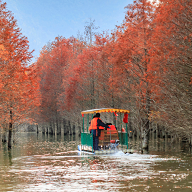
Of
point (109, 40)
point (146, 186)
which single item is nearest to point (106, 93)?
point (109, 40)

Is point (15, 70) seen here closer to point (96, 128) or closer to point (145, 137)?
point (96, 128)

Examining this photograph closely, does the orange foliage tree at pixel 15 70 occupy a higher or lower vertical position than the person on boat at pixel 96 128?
higher

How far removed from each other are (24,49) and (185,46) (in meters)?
17.9

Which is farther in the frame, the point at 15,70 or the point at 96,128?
the point at 15,70

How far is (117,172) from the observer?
14.2 metres

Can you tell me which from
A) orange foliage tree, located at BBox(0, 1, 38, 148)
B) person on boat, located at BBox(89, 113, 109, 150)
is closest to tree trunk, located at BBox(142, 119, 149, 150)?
person on boat, located at BBox(89, 113, 109, 150)

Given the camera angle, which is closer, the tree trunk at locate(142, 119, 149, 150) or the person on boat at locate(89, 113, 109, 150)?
the person on boat at locate(89, 113, 109, 150)

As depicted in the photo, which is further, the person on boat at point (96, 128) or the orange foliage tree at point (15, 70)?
the orange foliage tree at point (15, 70)

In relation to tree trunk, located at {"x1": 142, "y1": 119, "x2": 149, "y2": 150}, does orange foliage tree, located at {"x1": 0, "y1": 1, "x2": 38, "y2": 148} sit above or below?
above

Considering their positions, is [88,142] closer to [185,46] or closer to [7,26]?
[185,46]

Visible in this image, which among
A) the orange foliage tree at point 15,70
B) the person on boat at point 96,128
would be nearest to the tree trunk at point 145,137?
the person on boat at point 96,128

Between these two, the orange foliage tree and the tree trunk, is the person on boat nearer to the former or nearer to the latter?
the tree trunk

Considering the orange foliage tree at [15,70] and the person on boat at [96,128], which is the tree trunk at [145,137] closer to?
the person on boat at [96,128]

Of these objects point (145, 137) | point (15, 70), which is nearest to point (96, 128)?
point (145, 137)
